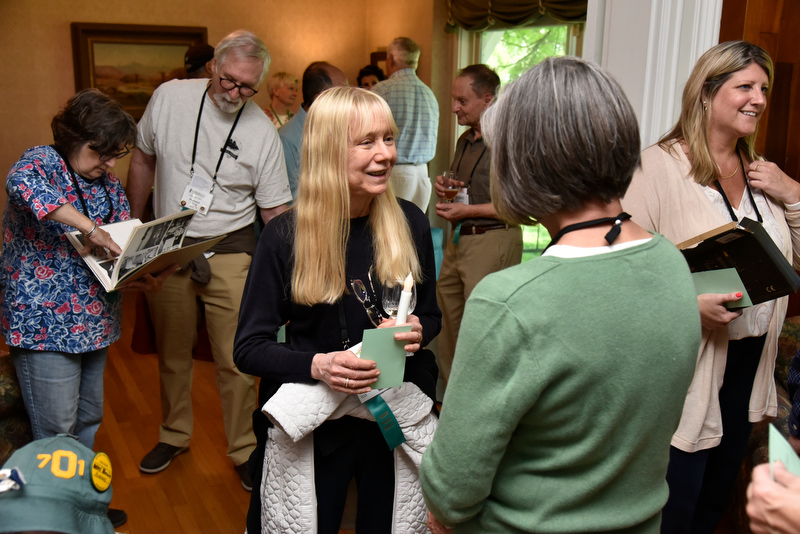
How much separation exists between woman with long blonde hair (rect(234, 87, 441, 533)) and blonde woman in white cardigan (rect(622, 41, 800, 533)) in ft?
2.79

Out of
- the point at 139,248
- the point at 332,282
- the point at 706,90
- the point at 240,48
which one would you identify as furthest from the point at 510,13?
the point at 332,282

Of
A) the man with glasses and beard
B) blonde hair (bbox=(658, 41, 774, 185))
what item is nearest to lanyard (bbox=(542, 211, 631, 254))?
blonde hair (bbox=(658, 41, 774, 185))

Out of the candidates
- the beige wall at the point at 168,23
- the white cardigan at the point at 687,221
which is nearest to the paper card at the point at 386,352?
the white cardigan at the point at 687,221

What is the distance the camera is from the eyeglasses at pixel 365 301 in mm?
1747

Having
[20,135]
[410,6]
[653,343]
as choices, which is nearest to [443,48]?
[410,6]

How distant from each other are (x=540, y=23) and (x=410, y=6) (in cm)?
168

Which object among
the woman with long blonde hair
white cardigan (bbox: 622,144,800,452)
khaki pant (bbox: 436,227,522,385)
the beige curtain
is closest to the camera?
the woman with long blonde hair

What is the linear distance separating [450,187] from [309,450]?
2.18 m

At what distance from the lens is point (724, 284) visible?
1.88 meters

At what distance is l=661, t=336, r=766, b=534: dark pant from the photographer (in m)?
2.10

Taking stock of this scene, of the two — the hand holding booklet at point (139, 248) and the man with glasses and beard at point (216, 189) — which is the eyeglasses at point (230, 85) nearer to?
the man with glasses and beard at point (216, 189)

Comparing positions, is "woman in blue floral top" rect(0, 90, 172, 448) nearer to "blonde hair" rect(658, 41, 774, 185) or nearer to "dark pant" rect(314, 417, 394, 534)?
"dark pant" rect(314, 417, 394, 534)

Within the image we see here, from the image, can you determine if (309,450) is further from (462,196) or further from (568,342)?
(462,196)

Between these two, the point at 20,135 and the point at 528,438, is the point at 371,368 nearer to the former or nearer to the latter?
the point at 528,438
